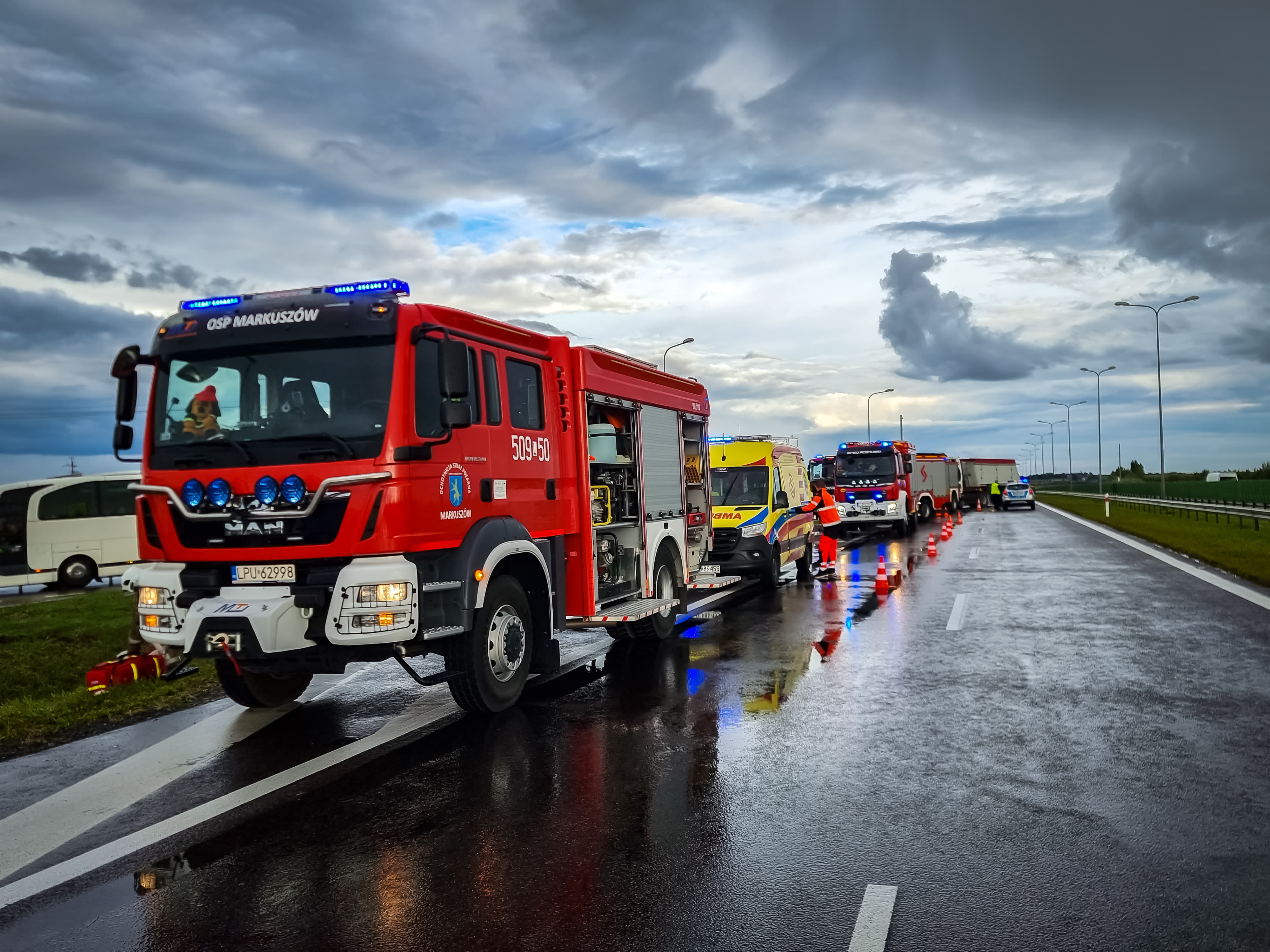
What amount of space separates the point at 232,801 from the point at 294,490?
2.02 meters

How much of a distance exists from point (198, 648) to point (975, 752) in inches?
197

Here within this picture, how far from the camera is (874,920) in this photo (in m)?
3.98

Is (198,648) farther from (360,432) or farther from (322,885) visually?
(322,885)

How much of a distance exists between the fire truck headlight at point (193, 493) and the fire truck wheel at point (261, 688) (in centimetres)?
123

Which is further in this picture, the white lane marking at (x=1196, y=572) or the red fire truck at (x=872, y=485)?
the red fire truck at (x=872, y=485)

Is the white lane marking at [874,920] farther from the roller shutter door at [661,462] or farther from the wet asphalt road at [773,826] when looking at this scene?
the roller shutter door at [661,462]

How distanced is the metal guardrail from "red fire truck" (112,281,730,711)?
94.6 ft

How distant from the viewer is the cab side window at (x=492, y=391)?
7.91 meters

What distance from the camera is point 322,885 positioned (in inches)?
177

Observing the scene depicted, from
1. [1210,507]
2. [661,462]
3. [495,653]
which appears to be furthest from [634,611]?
[1210,507]

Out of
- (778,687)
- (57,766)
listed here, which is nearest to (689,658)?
(778,687)

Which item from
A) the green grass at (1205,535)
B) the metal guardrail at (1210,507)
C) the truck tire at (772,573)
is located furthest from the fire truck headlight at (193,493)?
the metal guardrail at (1210,507)

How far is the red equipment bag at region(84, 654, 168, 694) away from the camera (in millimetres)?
9180

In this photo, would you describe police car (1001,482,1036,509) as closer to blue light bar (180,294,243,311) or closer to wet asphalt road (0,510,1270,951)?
wet asphalt road (0,510,1270,951)
